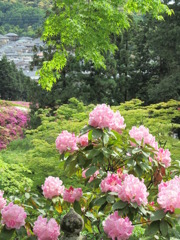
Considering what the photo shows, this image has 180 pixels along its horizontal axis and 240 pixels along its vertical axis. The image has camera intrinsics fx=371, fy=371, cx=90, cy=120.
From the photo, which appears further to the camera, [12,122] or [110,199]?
[12,122]

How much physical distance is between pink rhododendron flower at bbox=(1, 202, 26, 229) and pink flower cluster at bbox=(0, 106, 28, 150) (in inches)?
441

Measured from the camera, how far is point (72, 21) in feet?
16.4

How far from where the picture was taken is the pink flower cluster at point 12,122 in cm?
1412

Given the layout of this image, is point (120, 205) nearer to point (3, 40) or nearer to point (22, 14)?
point (22, 14)

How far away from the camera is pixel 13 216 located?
6.01ft

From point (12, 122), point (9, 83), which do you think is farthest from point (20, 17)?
point (12, 122)

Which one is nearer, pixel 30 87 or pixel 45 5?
pixel 30 87

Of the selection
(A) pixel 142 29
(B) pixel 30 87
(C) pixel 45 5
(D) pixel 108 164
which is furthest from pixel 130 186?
(C) pixel 45 5

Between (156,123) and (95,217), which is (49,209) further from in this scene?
(156,123)

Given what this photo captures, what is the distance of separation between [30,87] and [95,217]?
12.1 metres

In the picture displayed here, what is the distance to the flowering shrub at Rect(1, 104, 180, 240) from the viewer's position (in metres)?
1.68

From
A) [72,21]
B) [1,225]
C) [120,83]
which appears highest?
[72,21]

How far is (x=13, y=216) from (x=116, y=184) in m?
0.54

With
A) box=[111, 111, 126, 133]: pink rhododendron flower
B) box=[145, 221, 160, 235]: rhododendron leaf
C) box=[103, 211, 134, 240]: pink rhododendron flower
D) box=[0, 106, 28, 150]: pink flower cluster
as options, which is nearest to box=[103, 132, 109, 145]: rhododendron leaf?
box=[111, 111, 126, 133]: pink rhododendron flower
